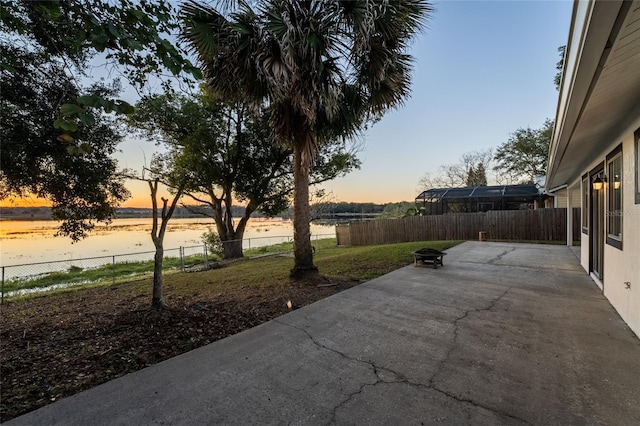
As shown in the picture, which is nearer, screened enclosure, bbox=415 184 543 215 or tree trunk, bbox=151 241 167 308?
tree trunk, bbox=151 241 167 308

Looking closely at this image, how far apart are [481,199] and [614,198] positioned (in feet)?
50.1

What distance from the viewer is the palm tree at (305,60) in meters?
4.89

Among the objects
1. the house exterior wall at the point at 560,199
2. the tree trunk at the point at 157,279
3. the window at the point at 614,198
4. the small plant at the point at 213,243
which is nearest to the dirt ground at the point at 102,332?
the tree trunk at the point at 157,279

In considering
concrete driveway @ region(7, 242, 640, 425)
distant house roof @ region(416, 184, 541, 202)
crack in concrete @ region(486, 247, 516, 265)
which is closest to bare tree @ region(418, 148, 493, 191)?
distant house roof @ region(416, 184, 541, 202)

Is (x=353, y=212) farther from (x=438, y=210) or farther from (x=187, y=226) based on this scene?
(x=187, y=226)

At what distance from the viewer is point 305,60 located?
5.09m

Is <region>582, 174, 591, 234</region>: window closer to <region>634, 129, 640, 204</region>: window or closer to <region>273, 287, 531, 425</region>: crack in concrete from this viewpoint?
<region>634, 129, 640, 204</region>: window

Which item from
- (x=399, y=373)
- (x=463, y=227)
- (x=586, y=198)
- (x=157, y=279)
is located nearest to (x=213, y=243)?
(x=157, y=279)

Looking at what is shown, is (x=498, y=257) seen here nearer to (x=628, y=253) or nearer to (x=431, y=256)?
(x=431, y=256)

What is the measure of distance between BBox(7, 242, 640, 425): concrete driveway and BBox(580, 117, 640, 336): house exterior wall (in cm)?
23

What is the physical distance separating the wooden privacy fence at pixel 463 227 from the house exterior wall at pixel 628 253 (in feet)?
33.1

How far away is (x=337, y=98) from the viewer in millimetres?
5355

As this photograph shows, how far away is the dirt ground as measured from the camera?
97.9 inches

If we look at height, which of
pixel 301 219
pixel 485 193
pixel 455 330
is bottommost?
pixel 455 330
